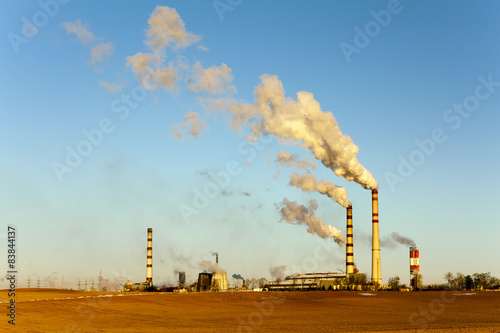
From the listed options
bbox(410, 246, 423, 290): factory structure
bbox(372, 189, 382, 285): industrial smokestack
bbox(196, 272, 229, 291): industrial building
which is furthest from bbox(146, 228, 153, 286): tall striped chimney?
bbox(410, 246, 423, 290): factory structure

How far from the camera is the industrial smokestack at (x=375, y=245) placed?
91000 mm

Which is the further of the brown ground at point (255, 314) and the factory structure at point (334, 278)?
the factory structure at point (334, 278)

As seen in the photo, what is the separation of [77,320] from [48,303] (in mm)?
11208

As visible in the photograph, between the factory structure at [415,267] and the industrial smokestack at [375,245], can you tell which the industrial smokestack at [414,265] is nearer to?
the factory structure at [415,267]

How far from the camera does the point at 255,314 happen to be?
48281mm

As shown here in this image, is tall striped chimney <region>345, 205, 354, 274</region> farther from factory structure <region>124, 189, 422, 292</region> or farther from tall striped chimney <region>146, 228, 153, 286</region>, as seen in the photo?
tall striped chimney <region>146, 228, 153, 286</region>

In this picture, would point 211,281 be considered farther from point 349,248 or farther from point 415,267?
point 415,267

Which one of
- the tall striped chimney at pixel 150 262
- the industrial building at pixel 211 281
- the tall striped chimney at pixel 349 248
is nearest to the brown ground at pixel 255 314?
the tall striped chimney at pixel 349 248

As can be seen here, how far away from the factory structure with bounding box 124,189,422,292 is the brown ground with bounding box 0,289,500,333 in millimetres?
22472

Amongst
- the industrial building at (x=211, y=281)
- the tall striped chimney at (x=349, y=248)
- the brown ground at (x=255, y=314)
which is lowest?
the industrial building at (x=211, y=281)

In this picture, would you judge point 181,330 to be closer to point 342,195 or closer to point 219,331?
point 219,331

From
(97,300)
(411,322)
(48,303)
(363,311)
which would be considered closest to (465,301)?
(363,311)

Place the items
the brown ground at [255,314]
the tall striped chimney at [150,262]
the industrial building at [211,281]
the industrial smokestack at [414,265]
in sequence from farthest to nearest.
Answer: the industrial smokestack at [414,265], the tall striped chimney at [150,262], the industrial building at [211,281], the brown ground at [255,314]

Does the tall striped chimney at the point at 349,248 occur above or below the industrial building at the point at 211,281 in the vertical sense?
above
